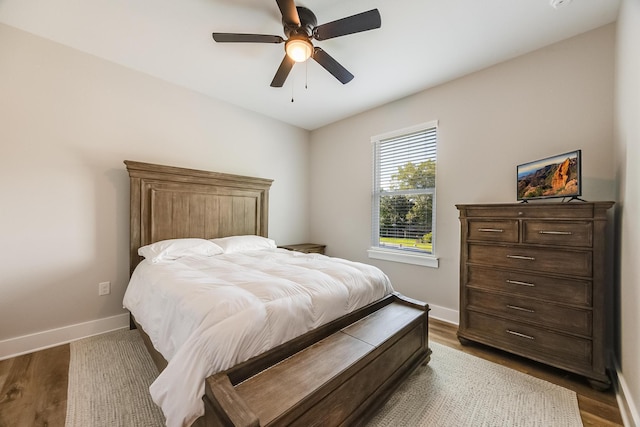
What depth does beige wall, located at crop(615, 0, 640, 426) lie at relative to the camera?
54.6 inches

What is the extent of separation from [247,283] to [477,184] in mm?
2506

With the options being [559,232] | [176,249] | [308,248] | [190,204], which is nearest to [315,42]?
[190,204]

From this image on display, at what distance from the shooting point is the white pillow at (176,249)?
2439mm

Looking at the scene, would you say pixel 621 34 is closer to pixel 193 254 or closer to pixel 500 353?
pixel 500 353

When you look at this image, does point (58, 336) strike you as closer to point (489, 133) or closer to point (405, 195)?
point (405, 195)

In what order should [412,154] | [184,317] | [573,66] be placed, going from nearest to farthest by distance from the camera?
1. [184,317]
2. [573,66]
3. [412,154]

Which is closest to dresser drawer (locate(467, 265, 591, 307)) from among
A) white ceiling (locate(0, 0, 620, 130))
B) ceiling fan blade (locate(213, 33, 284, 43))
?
white ceiling (locate(0, 0, 620, 130))

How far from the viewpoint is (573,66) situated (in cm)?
217

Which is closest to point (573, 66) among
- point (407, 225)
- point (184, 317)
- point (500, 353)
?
point (407, 225)

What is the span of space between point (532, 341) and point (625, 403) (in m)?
0.51

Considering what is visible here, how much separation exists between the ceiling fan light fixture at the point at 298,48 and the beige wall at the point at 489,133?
1.77m

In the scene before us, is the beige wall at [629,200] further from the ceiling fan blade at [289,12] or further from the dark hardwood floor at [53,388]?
the ceiling fan blade at [289,12]

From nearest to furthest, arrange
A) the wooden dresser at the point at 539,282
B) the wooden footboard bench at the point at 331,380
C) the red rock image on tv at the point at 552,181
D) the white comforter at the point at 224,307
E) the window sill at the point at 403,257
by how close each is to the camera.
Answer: the wooden footboard bench at the point at 331,380
the white comforter at the point at 224,307
the wooden dresser at the point at 539,282
the red rock image on tv at the point at 552,181
the window sill at the point at 403,257

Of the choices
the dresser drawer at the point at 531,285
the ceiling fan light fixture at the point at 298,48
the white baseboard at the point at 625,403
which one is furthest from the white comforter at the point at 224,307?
the ceiling fan light fixture at the point at 298,48
